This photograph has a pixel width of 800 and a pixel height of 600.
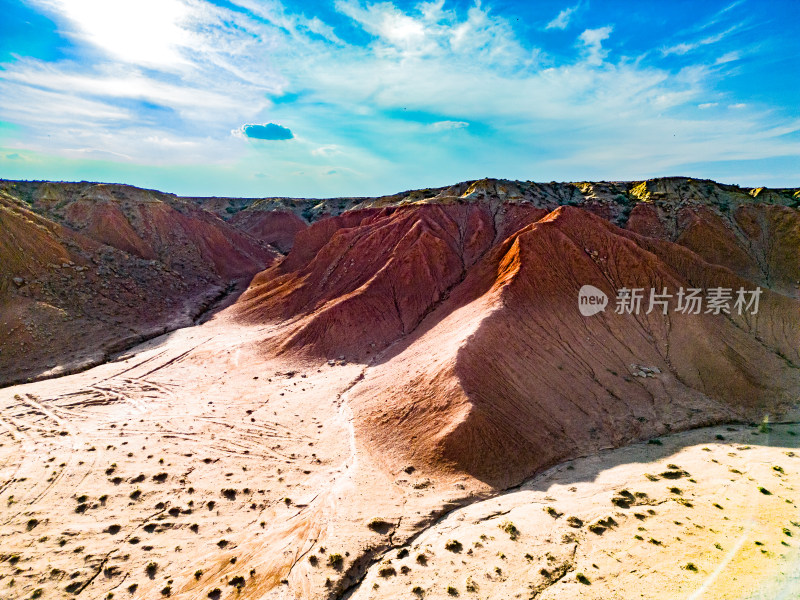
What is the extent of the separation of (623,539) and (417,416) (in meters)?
9.88

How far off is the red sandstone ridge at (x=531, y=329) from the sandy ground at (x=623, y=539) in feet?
8.64

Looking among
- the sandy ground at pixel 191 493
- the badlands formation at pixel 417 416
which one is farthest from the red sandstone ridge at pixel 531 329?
the sandy ground at pixel 191 493

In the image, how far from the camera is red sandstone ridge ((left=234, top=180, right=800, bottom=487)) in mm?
19344

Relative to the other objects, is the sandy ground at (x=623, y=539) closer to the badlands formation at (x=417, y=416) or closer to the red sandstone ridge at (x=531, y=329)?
the badlands formation at (x=417, y=416)

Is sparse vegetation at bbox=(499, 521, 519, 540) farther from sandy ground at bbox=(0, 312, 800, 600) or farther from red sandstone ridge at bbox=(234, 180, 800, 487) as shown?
red sandstone ridge at bbox=(234, 180, 800, 487)

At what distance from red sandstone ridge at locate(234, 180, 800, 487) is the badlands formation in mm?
176

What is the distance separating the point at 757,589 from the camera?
373 inches

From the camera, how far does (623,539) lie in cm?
1223

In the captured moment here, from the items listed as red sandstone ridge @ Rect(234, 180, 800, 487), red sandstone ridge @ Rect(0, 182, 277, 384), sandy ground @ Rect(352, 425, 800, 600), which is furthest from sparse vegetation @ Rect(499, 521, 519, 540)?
red sandstone ridge @ Rect(0, 182, 277, 384)

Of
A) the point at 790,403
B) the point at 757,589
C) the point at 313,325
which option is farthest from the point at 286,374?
the point at 790,403

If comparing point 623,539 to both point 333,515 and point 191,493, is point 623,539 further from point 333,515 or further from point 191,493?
point 191,493

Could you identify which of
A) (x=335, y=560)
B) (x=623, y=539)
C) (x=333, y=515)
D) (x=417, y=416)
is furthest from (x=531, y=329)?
(x=335, y=560)

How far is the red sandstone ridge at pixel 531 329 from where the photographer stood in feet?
63.5

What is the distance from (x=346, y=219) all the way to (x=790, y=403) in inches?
1944
